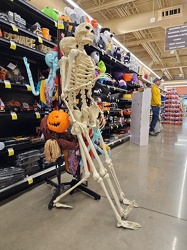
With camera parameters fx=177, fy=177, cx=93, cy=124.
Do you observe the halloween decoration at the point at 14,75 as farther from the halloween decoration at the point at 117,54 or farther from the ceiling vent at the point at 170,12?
the ceiling vent at the point at 170,12

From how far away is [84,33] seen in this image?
1.57 meters

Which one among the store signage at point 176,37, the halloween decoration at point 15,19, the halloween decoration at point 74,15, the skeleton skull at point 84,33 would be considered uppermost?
the store signage at point 176,37

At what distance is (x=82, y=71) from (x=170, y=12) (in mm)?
5683

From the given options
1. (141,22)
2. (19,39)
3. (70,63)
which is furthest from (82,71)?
(141,22)

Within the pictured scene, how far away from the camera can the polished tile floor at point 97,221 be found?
131 centimetres

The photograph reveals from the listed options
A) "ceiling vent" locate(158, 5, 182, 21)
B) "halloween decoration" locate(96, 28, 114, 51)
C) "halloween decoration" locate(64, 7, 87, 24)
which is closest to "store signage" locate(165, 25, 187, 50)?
"ceiling vent" locate(158, 5, 182, 21)

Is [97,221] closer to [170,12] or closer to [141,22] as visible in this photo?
[141,22]

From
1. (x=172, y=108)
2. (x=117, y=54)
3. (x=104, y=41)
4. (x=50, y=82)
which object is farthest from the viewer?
(x=172, y=108)

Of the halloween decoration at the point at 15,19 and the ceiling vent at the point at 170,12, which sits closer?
the halloween decoration at the point at 15,19

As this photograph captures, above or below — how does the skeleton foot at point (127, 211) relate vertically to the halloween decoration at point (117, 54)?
below

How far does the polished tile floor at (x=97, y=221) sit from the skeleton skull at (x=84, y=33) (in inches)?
63.3

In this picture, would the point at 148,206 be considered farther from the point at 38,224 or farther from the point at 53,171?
the point at 53,171

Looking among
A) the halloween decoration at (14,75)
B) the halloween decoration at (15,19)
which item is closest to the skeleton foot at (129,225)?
the halloween decoration at (14,75)

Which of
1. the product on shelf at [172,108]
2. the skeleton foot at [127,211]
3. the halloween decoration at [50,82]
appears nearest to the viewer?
the skeleton foot at [127,211]
